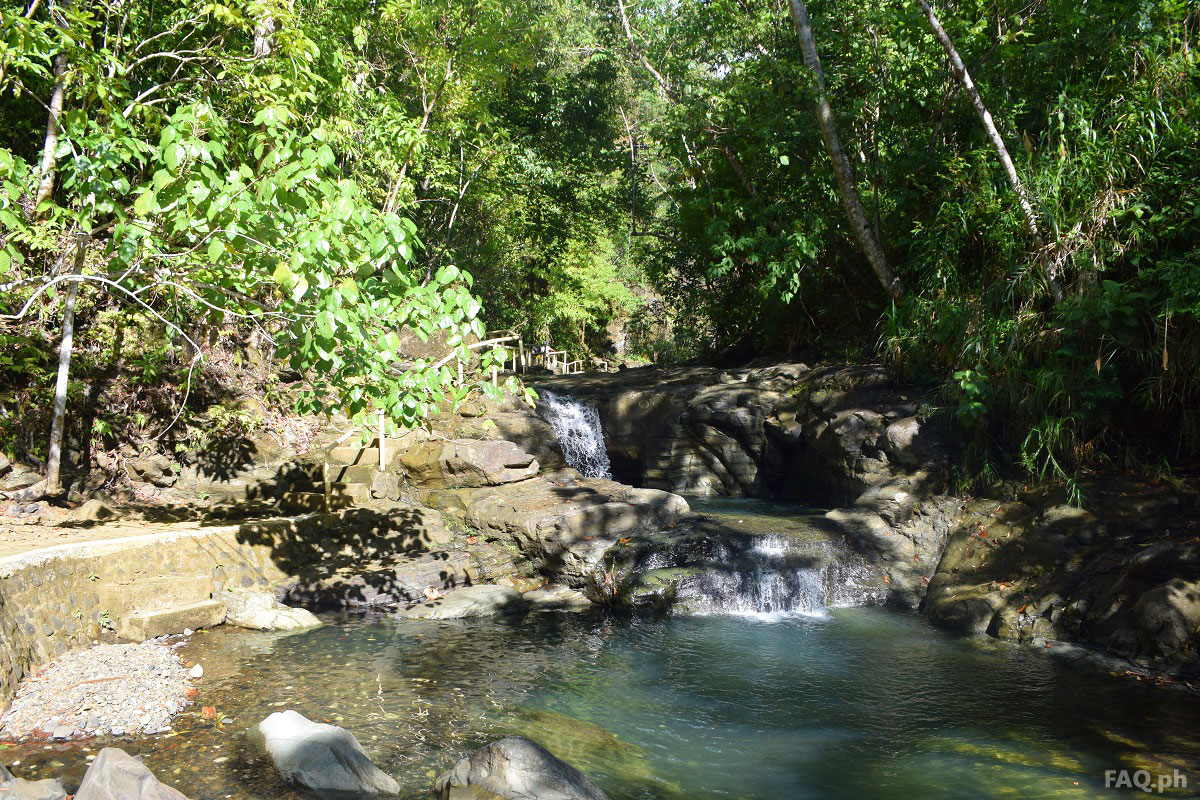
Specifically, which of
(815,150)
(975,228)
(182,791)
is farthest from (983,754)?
(815,150)

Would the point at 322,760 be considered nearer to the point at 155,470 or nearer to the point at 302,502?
the point at 302,502

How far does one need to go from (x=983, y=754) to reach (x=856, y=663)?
1869 millimetres

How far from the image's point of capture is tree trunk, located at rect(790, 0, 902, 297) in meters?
12.5

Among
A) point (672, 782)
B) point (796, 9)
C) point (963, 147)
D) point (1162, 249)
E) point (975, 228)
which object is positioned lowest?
point (672, 782)

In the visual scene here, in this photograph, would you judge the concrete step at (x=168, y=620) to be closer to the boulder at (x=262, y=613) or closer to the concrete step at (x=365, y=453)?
the boulder at (x=262, y=613)

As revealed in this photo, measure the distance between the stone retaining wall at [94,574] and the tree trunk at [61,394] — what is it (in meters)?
2.02

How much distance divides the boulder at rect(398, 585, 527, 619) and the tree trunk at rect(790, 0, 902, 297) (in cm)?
808

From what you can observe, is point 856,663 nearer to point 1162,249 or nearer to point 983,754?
point 983,754

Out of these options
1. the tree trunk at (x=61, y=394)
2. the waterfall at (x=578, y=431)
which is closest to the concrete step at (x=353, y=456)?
the tree trunk at (x=61, y=394)

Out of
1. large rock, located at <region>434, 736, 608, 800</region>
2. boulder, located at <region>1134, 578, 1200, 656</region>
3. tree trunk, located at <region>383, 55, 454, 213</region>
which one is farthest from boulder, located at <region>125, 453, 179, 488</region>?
boulder, located at <region>1134, 578, 1200, 656</region>

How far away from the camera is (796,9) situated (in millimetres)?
12266

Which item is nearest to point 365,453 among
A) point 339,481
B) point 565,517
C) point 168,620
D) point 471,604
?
point 339,481

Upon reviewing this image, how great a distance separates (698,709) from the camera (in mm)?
6309

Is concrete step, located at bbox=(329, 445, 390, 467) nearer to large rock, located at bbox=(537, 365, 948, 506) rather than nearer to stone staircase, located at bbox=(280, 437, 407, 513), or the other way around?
stone staircase, located at bbox=(280, 437, 407, 513)
